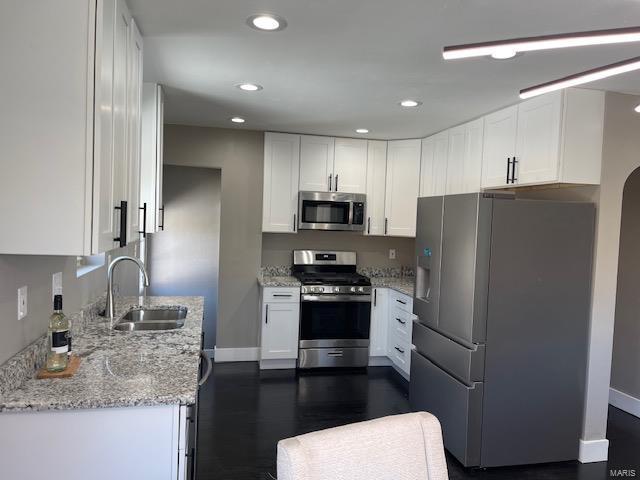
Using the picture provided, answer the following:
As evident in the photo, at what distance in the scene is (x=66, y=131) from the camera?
136 cm

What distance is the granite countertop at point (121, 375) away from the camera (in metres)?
1.42

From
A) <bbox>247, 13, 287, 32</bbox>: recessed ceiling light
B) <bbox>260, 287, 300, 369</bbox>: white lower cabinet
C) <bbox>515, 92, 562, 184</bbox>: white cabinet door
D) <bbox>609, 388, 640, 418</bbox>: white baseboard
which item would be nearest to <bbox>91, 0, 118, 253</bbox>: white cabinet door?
<bbox>247, 13, 287, 32</bbox>: recessed ceiling light

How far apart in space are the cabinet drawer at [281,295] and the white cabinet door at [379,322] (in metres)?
0.79

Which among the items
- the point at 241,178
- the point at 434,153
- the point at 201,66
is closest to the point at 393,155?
the point at 434,153

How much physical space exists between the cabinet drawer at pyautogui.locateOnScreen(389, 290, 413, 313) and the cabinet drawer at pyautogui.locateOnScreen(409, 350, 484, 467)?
80cm

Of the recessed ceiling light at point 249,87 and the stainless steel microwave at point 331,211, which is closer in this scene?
the recessed ceiling light at point 249,87

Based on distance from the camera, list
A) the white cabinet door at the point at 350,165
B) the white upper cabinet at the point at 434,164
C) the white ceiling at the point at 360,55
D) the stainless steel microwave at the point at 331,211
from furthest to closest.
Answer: the white cabinet door at the point at 350,165 < the stainless steel microwave at the point at 331,211 < the white upper cabinet at the point at 434,164 < the white ceiling at the point at 360,55

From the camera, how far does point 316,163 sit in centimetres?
450

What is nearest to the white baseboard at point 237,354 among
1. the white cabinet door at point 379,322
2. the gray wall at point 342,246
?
the gray wall at point 342,246

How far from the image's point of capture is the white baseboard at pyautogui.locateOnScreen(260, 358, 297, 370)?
4320 mm

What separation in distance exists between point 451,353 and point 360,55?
189 centimetres

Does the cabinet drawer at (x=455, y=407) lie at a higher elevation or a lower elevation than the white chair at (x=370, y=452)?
lower

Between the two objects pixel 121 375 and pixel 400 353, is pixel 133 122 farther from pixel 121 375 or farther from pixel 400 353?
pixel 400 353

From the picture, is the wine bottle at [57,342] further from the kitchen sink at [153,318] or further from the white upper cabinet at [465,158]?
the white upper cabinet at [465,158]
